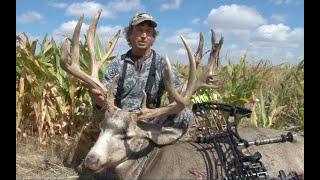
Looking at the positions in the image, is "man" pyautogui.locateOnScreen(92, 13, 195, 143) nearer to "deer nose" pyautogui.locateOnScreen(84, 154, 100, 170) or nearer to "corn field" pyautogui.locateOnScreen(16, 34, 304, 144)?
"corn field" pyautogui.locateOnScreen(16, 34, 304, 144)

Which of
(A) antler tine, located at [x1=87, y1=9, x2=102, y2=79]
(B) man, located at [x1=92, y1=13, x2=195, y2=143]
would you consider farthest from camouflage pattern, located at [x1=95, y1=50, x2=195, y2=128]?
(A) antler tine, located at [x1=87, y1=9, x2=102, y2=79]

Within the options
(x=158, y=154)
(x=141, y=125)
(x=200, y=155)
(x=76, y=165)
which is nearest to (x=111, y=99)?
(x=141, y=125)

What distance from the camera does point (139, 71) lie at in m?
5.46

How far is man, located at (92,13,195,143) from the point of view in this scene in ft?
17.6

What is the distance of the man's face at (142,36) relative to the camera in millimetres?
5352

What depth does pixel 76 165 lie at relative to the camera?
5727mm

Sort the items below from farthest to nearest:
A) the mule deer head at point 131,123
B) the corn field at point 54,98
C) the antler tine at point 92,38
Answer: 1. the corn field at point 54,98
2. the antler tine at point 92,38
3. the mule deer head at point 131,123

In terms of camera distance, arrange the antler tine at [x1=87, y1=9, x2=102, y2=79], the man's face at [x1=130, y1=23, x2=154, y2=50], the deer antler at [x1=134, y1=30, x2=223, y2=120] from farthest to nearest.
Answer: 1. the man's face at [x1=130, y1=23, x2=154, y2=50]
2. the antler tine at [x1=87, y1=9, x2=102, y2=79]
3. the deer antler at [x1=134, y1=30, x2=223, y2=120]

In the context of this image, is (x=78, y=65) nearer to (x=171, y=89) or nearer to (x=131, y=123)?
(x=131, y=123)

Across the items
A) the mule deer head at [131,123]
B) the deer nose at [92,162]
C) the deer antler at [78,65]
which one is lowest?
the deer nose at [92,162]

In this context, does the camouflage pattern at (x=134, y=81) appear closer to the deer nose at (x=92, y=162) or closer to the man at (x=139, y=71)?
the man at (x=139, y=71)

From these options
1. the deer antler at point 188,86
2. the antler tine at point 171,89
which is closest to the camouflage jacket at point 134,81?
the deer antler at point 188,86
